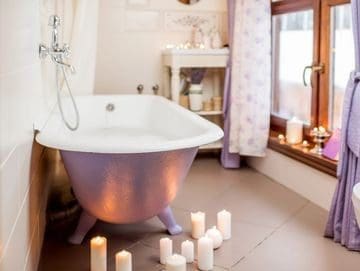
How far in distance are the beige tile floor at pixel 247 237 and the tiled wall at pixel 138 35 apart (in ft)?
4.49

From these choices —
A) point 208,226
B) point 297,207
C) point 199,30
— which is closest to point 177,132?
point 208,226

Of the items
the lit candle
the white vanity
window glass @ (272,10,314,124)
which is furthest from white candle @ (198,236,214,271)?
the white vanity

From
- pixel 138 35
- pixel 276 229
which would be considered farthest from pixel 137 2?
pixel 276 229

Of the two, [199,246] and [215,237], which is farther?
[215,237]

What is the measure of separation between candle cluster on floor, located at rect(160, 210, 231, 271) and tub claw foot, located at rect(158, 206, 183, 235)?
0.33 ft

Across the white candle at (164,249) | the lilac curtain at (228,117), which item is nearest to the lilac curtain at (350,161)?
the white candle at (164,249)

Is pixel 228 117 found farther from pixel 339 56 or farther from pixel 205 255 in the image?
pixel 205 255

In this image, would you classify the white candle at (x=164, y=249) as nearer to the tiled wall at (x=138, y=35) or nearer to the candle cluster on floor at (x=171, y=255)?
the candle cluster on floor at (x=171, y=255)

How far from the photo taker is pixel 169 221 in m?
2.79

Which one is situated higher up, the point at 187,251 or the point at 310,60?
the point at 310,60

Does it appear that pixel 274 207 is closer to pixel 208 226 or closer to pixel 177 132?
pixel 208 226

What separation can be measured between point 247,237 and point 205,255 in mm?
496

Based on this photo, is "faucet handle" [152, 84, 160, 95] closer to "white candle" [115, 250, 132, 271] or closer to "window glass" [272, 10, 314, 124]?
"window glass" [272, 10, 314, 124]

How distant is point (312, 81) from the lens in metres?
3.53
